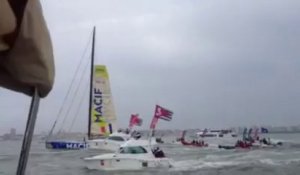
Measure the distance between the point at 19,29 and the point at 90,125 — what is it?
49.2 meters

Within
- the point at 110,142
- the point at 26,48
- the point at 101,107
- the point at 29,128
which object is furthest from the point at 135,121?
the point at 26,48

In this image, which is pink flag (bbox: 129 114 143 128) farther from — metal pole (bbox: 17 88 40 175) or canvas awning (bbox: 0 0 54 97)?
canvas awning (bbox: 0 0 54 97)

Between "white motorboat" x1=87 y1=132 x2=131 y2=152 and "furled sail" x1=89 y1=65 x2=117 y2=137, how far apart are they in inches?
106

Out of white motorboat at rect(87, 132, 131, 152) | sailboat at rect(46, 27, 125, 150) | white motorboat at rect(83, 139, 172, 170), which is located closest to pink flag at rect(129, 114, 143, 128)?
sailboat at rect(46, 27, 125, 150)

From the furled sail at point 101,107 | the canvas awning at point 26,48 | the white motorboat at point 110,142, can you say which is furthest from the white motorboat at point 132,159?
the canvas awning at point 26,48

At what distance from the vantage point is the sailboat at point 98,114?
51.8m

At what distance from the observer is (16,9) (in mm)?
2777

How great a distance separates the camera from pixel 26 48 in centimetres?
281

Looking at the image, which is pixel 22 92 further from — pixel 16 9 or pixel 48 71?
pixel 16 9

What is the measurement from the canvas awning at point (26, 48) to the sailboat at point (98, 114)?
46820 mm

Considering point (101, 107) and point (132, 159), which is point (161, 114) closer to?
point (132, 159)

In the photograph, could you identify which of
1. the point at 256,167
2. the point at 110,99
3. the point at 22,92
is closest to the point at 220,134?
the point at 110,99

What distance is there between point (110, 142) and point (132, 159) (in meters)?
19.1

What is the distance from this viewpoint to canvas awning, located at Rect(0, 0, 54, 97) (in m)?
2.74
